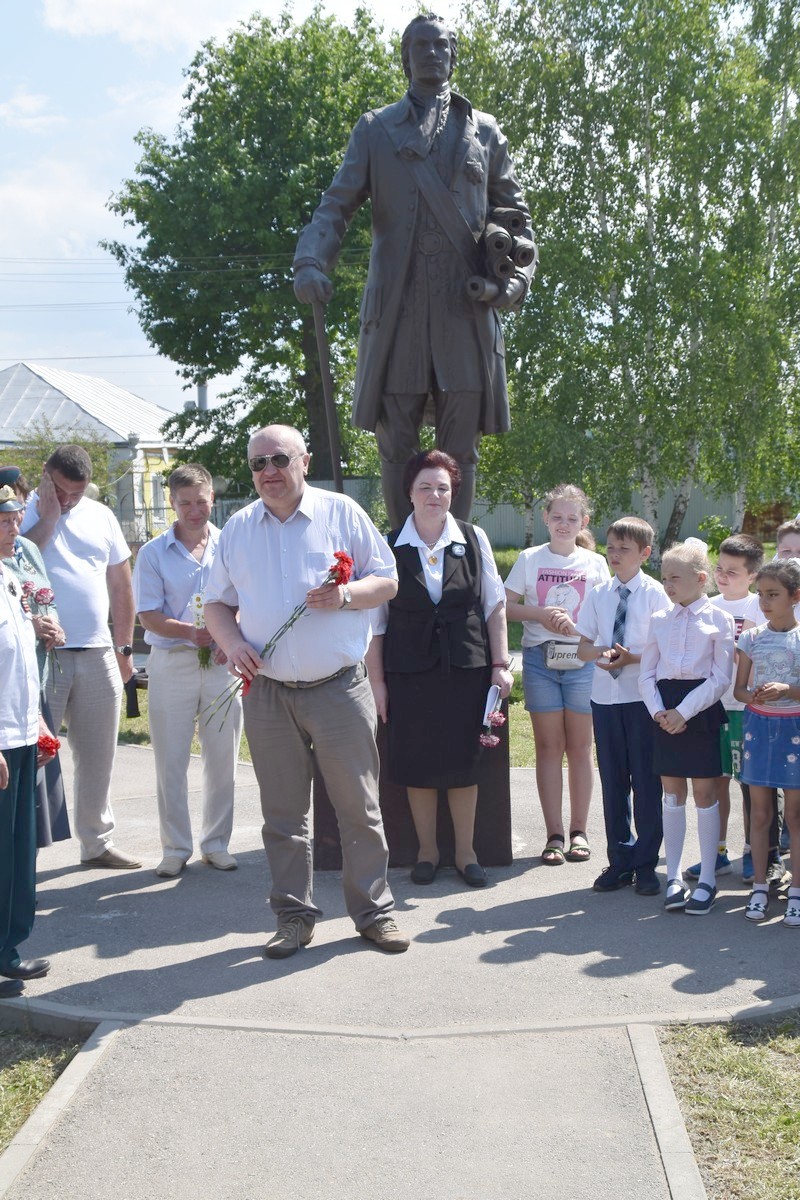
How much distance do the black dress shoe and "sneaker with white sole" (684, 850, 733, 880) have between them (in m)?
3.07

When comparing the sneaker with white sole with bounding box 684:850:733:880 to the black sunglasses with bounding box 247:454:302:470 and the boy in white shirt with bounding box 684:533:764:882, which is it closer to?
the boy in white shirt with bounding box 684:533:764:882

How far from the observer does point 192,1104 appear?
3.80m

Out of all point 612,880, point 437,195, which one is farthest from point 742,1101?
point 437,195

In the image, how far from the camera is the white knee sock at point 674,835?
18.5ft

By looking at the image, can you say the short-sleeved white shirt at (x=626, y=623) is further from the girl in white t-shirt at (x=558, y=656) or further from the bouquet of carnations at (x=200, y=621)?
the bouquet of carnations at (x=200, y=621)

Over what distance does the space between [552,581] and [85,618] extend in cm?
242

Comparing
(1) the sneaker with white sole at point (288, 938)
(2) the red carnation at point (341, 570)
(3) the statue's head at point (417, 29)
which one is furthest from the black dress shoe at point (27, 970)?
(3) the statue's head at point (417, 29)

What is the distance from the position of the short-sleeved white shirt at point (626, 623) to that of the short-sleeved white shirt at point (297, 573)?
1314mm

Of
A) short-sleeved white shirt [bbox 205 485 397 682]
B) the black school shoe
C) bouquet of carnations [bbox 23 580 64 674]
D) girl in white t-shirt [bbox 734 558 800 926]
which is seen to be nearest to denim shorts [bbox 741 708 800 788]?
girl in white t-shirt [bbox 734 558 800 926]

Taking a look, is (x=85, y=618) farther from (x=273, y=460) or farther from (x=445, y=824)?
(x=445, y=824)

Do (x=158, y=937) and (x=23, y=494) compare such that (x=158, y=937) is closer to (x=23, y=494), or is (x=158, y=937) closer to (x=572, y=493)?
(x=23, y=494)

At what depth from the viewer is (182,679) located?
21.3ft

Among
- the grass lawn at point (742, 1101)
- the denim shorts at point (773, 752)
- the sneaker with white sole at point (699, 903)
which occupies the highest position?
the denim shorts at point (773, 752)

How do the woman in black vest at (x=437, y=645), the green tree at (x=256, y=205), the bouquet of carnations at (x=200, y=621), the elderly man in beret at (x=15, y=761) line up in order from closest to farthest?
the elderly man in beret at (x=15, y=761) < the woman in black vest at (x=437, y=645) < the bouquet of carnations at (x=200, y=621) < the green tree at (x=256, y=205)
